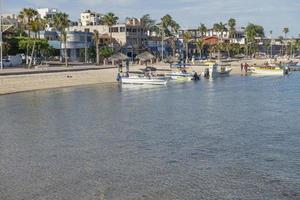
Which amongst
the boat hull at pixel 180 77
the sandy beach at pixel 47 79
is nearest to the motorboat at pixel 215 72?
the boat hull at pixel 180 77

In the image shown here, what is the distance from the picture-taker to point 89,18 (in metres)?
181

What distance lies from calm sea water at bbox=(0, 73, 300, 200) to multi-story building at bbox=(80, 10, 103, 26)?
12545 cm

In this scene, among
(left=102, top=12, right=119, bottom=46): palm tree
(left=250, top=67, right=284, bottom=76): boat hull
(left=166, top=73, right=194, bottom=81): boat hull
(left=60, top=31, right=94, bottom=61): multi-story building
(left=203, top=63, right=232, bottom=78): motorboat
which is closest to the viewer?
(left=166, top=73, right=194, bottom=81): boat hull

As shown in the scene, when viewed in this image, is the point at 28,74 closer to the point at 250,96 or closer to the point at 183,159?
the point at 250,96

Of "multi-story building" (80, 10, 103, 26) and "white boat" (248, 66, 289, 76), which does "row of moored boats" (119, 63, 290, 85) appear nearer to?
"white boat" (248, 66, 289, 76)

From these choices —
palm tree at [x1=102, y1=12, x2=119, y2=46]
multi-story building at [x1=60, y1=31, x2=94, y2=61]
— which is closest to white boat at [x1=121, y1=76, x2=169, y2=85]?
multi-story building at [x1=60, y1=31, x2=94, y2=61]

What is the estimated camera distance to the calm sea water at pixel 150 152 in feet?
62.8

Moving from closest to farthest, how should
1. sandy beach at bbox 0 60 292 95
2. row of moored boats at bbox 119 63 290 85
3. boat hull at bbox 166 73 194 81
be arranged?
sandy beach at bbox 0 60 292 95 < row of moored boats at bbox 119 63 290 85 < boat hull at bbox 166 73 194 81

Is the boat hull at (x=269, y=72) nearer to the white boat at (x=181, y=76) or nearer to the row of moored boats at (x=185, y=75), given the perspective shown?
the row of moored boats at (x=185, y=75)

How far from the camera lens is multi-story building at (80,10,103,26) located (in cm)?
17175

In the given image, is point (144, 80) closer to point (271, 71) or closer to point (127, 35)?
point (271, 71)

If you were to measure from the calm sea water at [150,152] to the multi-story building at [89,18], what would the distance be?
12545 cm

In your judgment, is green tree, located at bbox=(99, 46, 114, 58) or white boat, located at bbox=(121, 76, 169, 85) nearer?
white boat, located at bbox=(121, 76, 169, 85)

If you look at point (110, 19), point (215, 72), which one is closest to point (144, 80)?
point (215, 72)
